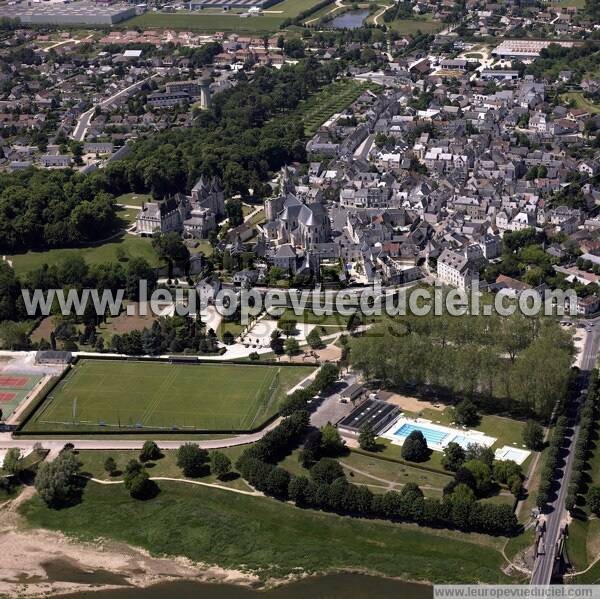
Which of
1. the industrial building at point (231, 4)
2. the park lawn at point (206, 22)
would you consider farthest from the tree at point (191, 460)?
the industrial building at point (231, 4)

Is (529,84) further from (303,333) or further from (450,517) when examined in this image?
(450,517)

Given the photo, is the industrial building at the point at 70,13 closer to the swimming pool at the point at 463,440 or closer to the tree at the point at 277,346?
the tree at the point at 277,346

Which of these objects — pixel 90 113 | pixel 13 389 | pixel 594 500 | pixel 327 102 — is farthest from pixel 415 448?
pixel 90 113

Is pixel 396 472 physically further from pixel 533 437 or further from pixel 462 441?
pixel 533 437

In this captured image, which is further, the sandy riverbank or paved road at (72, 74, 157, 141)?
paved road at (72, 74, 157, 141)

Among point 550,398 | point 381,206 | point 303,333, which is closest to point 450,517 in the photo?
point 550,398

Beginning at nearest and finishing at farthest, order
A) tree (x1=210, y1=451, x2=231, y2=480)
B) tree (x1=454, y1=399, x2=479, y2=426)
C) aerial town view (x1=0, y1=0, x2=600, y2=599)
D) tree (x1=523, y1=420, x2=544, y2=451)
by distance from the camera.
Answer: aerial town view (x1=0, y1=0, x2=600, y2=599)
tree (x1=210, y1=451, x2=231, y2=480)
tree (x1=523, y1=420, x2=544, y2=451)
tree (x1=454, y1=399, x2=479, y2=426)

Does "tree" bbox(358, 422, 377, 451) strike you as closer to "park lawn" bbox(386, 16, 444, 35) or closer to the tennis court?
the tennis court

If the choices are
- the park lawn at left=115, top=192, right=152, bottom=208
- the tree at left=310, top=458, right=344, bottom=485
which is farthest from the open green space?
the tree at left=310, top=458, right=344, bottom=485
